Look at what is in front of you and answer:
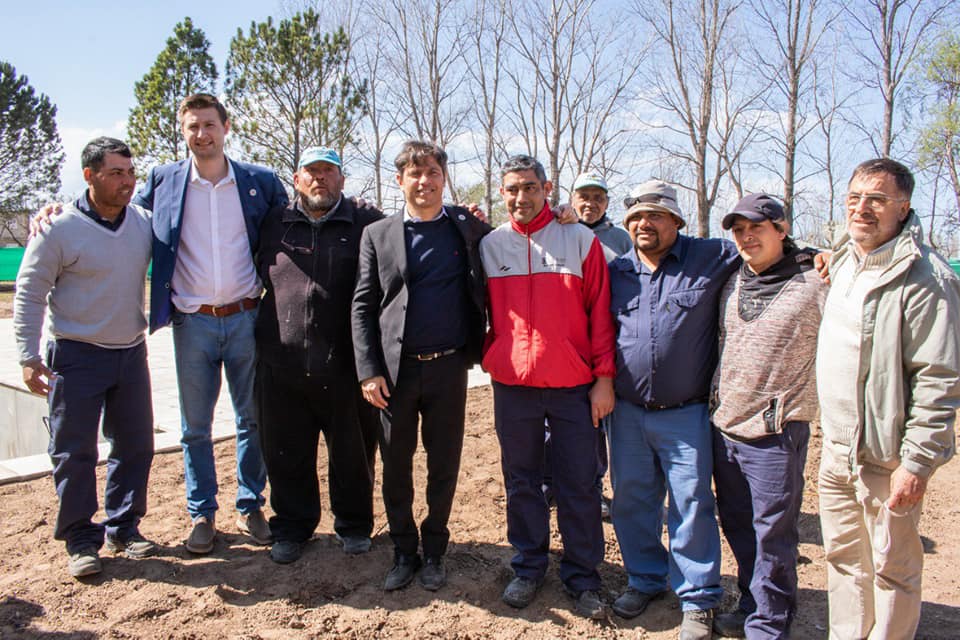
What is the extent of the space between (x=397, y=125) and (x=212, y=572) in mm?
24436

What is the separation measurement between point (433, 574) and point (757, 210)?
2321mm

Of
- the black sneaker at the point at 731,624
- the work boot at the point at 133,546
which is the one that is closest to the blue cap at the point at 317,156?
the work boot at the point at 133,546

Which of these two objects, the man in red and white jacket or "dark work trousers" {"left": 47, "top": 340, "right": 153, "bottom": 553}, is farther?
"dark work trousers" {"left": 47, "top": 340, "right": 153, "bottom": 553}

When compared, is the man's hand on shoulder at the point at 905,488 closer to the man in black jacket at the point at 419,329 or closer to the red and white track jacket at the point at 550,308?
the red and white track jacket at the point at 550,308

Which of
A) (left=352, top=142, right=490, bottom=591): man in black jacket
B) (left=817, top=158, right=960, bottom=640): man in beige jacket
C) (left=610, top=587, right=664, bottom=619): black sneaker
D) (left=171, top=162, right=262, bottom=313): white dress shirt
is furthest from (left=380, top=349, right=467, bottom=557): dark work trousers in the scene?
(left=817, top=158, right=960, bottom=640): man in beige jacket

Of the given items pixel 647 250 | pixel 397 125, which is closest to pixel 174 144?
pixel 397 125

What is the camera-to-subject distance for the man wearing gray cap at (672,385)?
301 cm

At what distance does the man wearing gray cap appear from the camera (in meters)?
3.01

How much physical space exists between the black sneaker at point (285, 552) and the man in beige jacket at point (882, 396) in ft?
8.67

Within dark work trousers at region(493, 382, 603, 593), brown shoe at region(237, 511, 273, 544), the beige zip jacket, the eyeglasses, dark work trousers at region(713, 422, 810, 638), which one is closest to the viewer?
the beige zip jacket

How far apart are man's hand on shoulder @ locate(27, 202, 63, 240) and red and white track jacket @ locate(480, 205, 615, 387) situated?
7.54 ft

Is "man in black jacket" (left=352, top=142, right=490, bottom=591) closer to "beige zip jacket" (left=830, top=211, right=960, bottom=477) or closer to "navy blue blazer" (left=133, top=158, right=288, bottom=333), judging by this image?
"navy blue blazer" (left=133, top=158, right=288, bottom=333)

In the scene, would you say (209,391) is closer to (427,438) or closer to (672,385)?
(427,438)

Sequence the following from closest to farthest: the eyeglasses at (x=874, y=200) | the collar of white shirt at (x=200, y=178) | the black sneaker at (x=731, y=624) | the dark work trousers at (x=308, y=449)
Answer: the eyeglasses at (x=874, y=200)
the black sneaker at (x=731, y=624)
the dark work trousers at (x=308, y=449)
the collar of white shirt at (x=200, y=178)
